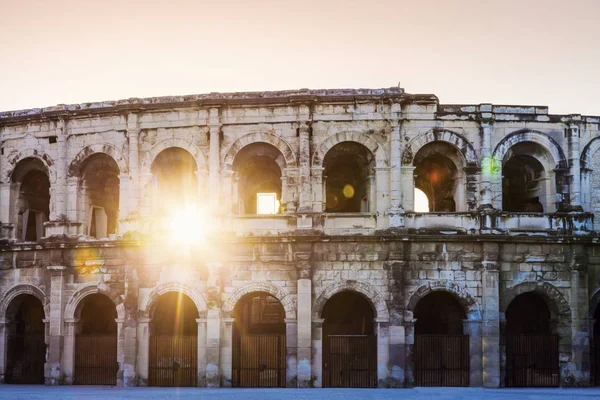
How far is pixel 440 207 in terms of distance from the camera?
22.8 metres

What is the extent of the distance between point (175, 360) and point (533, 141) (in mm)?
11819

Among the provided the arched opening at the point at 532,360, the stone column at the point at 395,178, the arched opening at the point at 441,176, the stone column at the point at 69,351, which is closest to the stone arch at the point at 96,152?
the stone column at the point at 69,351

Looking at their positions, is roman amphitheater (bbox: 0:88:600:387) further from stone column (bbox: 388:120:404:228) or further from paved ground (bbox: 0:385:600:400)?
paved ground (bbox: 0:385:600:400)

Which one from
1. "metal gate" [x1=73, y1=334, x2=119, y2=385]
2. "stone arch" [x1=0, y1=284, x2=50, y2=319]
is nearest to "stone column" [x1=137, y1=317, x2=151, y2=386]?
"metal gate" [x1=73, y1=334, x2=119, y2=385]

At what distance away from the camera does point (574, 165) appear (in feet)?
68.5

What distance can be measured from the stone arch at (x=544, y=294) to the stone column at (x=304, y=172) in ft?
19.4

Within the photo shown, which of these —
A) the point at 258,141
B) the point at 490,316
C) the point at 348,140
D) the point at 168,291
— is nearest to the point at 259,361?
the point at 168,291

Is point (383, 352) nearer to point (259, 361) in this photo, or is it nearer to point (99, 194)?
point (259, 361)

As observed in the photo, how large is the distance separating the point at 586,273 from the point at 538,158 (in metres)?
3.54

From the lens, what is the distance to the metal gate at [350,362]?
65.9 feet

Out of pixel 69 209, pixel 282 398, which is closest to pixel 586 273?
pixel 282 398

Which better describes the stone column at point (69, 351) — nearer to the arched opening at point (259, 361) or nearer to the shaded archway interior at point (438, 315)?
the arched opening at point (259, 361)

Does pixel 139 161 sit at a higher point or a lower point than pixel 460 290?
higher

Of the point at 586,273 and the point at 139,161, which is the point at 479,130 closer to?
the point at 586,273
